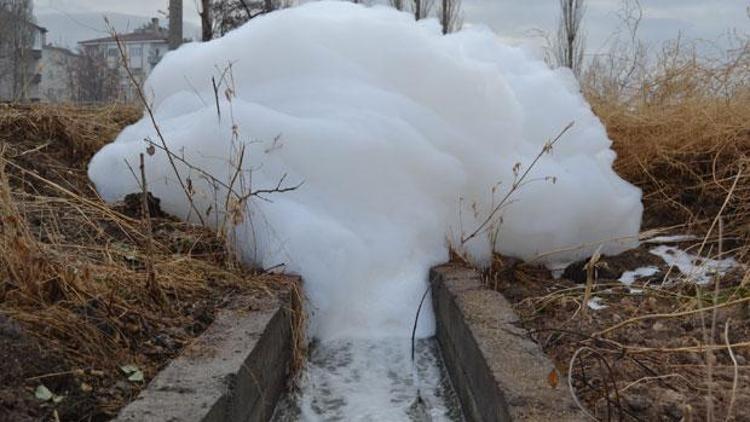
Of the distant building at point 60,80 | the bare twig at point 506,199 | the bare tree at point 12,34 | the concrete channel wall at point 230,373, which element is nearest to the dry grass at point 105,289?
the concrete channel wall at point 230,373

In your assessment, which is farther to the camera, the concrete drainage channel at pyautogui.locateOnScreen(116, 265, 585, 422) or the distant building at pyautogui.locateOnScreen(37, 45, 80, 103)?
the distant building at pyautogui.locateOnScreen(37, 45, 80, 103)

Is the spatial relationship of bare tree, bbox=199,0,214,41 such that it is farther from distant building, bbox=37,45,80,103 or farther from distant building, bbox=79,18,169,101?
distant building, bbox=37,45,80,103

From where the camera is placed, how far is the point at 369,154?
121 inches

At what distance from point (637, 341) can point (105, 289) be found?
1531 mm

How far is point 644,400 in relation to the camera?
5.27 feet

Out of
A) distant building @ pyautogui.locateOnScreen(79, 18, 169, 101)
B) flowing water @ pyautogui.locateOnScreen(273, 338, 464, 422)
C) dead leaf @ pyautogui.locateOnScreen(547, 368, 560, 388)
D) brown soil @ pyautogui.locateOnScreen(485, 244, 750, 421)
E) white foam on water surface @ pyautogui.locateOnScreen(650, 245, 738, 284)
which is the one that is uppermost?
distant building @ pyautogui.locateOnScreen(79, 18, 169, 101)

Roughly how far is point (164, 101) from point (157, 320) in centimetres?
194

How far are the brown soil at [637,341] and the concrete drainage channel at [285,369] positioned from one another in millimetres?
102

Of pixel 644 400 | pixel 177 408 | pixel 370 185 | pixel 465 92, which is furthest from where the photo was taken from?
pixel 465 92

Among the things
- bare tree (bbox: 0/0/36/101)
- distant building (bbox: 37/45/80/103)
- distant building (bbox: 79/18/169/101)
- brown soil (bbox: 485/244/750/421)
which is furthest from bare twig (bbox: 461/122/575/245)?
bare tree (bbox: 0/0/36/101)

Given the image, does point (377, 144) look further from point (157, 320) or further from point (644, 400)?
point (644, 400)

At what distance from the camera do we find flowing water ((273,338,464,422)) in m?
2.14

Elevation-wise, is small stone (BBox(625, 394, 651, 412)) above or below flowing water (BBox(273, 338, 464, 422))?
above

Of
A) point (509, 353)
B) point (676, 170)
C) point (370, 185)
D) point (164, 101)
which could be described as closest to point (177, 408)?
point (509, 353)
